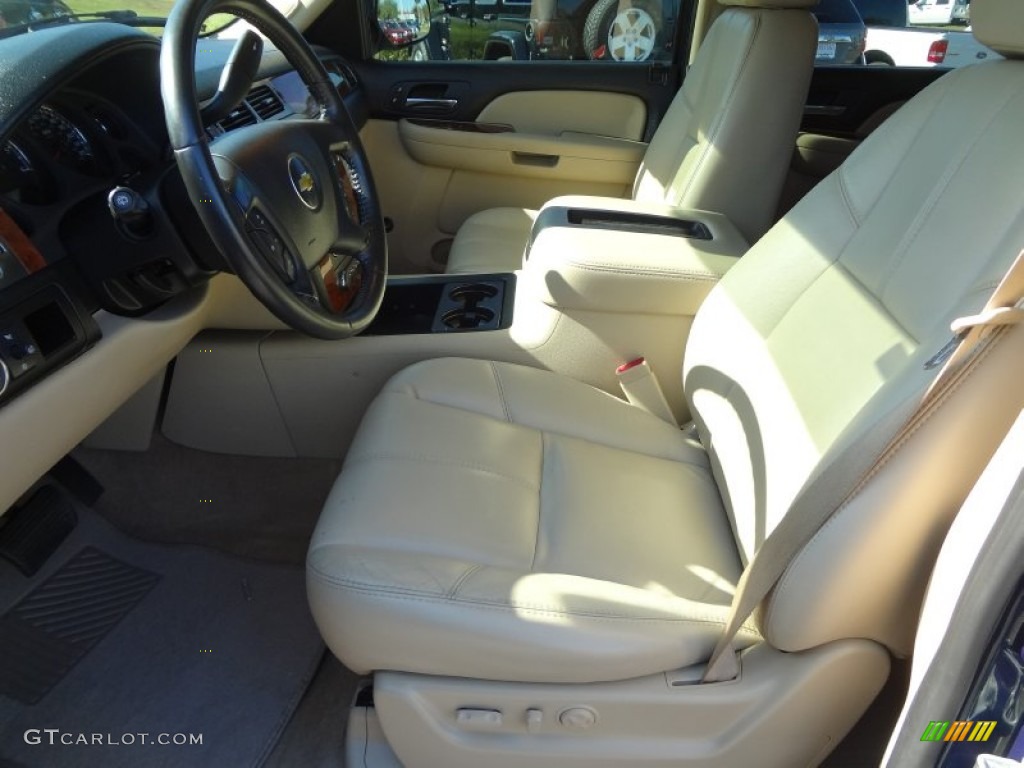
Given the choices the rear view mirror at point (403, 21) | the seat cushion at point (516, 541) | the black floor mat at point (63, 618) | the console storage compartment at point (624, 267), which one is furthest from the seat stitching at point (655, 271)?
the rear view mirror at point (403, 21)

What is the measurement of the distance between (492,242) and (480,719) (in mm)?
1364

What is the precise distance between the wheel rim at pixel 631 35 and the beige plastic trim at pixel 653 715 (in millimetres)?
2003

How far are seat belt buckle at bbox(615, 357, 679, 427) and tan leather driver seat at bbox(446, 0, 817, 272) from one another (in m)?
0.55

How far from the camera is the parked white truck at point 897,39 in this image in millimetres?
2484

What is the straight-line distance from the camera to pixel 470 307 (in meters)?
1.63

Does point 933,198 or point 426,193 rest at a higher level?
point 933,198

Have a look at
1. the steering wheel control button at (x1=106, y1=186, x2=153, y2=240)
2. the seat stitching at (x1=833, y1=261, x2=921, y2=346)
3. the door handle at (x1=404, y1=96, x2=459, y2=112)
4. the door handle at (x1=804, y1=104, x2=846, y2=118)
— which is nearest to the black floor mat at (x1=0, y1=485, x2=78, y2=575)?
the steering wheel control button at (x1=106, y1=186, x2=153, y2=240)

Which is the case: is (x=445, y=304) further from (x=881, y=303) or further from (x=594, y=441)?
(x=881, y=303)

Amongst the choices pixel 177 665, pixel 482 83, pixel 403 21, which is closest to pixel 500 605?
pixel 177 665

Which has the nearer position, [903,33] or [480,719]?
[480,719]

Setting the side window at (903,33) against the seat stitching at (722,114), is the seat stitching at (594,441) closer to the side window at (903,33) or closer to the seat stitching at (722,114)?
the seat stitching at (722,114)

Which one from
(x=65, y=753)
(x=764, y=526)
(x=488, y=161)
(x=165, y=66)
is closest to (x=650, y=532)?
(x=764, y=526)

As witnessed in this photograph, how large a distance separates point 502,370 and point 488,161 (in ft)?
4.05

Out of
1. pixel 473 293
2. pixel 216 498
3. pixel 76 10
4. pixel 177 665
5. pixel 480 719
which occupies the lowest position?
pixel 177 665
